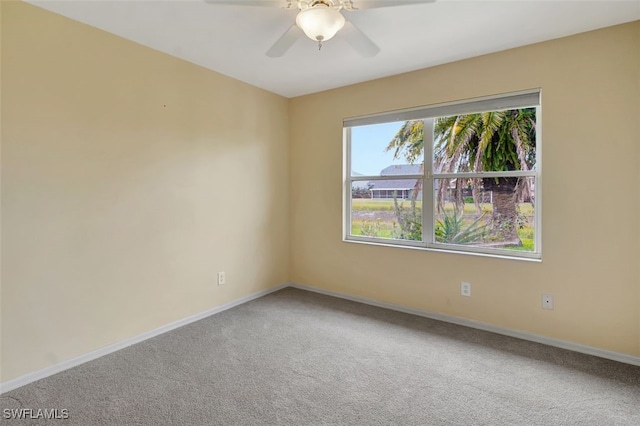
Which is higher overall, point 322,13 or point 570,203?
point 322,13

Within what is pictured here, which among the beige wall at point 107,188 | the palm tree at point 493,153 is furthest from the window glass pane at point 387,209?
the beige wall at point 107,188

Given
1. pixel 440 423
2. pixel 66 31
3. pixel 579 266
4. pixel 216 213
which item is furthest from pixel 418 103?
pixel 66 31

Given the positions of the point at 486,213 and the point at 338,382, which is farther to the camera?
the point at 486,213

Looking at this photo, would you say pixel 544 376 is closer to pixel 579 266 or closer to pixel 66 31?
pixel 579 266

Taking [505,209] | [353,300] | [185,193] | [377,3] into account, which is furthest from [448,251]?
[185,193]

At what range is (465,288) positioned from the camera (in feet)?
9.46

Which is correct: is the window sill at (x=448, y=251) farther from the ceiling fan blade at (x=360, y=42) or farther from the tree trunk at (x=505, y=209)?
the ceiling fan blade at (x=360, y=42)

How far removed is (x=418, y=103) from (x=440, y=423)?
2.58m

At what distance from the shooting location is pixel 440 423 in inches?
65.7

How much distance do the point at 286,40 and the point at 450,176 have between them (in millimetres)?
1915

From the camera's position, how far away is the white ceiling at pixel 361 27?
2027 mm

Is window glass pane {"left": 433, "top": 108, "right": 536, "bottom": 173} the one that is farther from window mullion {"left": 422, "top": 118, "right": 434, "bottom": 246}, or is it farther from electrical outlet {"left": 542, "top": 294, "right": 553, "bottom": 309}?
electrical outlet {"left": 542, "top": 294, "right": 553, "bottom": 309}

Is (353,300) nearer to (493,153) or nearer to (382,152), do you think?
(382,152)

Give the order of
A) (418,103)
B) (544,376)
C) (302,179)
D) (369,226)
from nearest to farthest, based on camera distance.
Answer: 1. (544,376)
2. (418,103)
3. (369,226)
4. (302,179)
